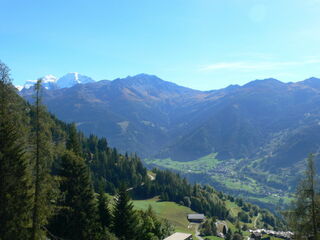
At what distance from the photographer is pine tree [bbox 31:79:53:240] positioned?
102 ft

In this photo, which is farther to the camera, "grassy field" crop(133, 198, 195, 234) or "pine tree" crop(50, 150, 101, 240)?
"grassy field" crop(133, 198, 195, 234)

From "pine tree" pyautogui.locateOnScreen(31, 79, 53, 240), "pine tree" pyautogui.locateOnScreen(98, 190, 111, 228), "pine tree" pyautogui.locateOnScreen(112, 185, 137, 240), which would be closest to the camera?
"pine tree" pyautogui.locateOnScreen(31, 79, 53, 240)

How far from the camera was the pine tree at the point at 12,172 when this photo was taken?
3131cm

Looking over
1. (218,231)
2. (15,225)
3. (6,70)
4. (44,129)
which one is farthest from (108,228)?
(218,231)

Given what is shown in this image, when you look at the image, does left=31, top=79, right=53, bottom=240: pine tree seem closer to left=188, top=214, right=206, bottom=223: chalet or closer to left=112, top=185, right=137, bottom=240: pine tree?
left=112, top=185, right=137, bottom=240: pine tree

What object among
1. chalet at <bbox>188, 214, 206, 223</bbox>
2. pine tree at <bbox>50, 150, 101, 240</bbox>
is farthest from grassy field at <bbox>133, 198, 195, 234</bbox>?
pine tree at <bbox>50, 150, 101, 240</bbox>

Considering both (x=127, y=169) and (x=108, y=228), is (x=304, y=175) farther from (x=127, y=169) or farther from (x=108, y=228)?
(x=127, y=169)

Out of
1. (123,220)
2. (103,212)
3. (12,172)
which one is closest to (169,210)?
(103,212)

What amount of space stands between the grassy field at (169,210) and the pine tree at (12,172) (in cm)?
12103

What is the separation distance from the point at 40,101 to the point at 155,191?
168899mm

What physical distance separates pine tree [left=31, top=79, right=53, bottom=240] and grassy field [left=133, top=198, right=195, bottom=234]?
120660mm

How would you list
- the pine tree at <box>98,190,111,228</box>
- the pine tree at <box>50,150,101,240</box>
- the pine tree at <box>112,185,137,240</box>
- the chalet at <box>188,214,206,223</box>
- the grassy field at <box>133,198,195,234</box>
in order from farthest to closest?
1. the chalet at <box>188,214,206,223</box>
2. the grassy field at <box>133,198,195,234</box>
3. the pine tree at <box>98,190,111,228</box>
4. the pine tree at <box>112,185,137,240</box>
5. the pine tree at <box>50,150,101,240</box>

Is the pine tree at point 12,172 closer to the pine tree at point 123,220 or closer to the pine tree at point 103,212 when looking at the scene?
the pine tree at point 103,212

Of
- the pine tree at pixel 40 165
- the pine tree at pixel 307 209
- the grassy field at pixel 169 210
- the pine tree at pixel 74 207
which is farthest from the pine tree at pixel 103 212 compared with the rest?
the grassy field at pixel 169 210
